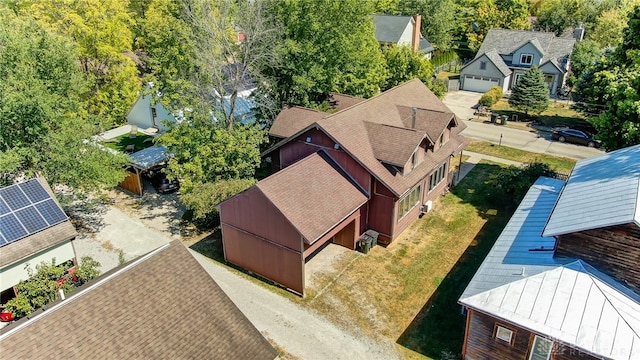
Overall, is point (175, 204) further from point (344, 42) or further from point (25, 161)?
point (344, 42)

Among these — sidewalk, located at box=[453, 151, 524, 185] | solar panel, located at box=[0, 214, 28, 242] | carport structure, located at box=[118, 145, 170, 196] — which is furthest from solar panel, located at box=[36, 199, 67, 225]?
sidewalk, located at box=[453, 151, 524, 185]

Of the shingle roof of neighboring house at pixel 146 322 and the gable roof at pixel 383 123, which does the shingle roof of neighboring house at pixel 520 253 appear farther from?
the shingle roof of neighboring house at pixel 146 322

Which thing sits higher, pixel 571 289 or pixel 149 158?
pixel 149 158

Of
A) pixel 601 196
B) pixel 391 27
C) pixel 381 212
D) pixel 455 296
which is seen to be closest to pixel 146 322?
pixel 455 296

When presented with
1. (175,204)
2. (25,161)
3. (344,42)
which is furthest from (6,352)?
(344,42)

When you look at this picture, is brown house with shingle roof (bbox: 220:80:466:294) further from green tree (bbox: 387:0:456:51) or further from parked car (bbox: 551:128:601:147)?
green tree (bbox: 387:0:456:51)

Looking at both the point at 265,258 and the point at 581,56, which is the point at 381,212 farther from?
the point at 581,56

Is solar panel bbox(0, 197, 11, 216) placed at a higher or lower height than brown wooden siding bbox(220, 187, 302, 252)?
higher

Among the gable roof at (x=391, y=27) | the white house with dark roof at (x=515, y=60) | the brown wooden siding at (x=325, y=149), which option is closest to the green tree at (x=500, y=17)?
the white house with dark roof at (x=515, y=60)
